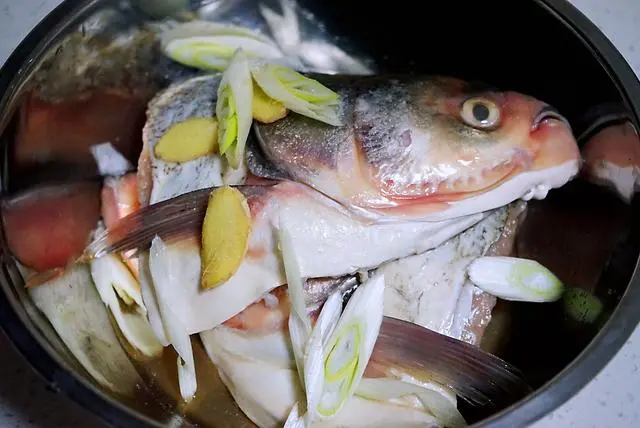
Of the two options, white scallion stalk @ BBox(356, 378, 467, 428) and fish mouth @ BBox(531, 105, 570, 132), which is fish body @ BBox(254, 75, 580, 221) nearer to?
fish mouth @ BBox(531, 105, 570, 132)

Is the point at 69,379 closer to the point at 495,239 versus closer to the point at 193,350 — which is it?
the point at 193,350

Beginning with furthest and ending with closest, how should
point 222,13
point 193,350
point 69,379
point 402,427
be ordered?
point 222,13 < point 193,350 < point 402,427 < point 69,379

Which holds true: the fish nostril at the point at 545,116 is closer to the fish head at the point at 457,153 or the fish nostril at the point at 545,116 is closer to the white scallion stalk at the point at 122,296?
the fish head at the point at 457,153

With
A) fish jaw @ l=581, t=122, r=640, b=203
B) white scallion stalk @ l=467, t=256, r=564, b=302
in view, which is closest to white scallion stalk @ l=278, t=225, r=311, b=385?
white scallion stalk @ l=467, t=256, r=564, b=302

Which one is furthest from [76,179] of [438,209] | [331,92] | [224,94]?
[438,209]

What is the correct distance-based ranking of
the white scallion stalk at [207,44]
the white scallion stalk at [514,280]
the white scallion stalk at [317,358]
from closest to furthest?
the white scallion stalk at [317,358] < the white scallion stalk at [514,280] < the white scallion stalk at [207,44]

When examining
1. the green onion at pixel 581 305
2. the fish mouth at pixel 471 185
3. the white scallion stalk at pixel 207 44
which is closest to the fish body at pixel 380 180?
the fish mouth at pixel 471 185
